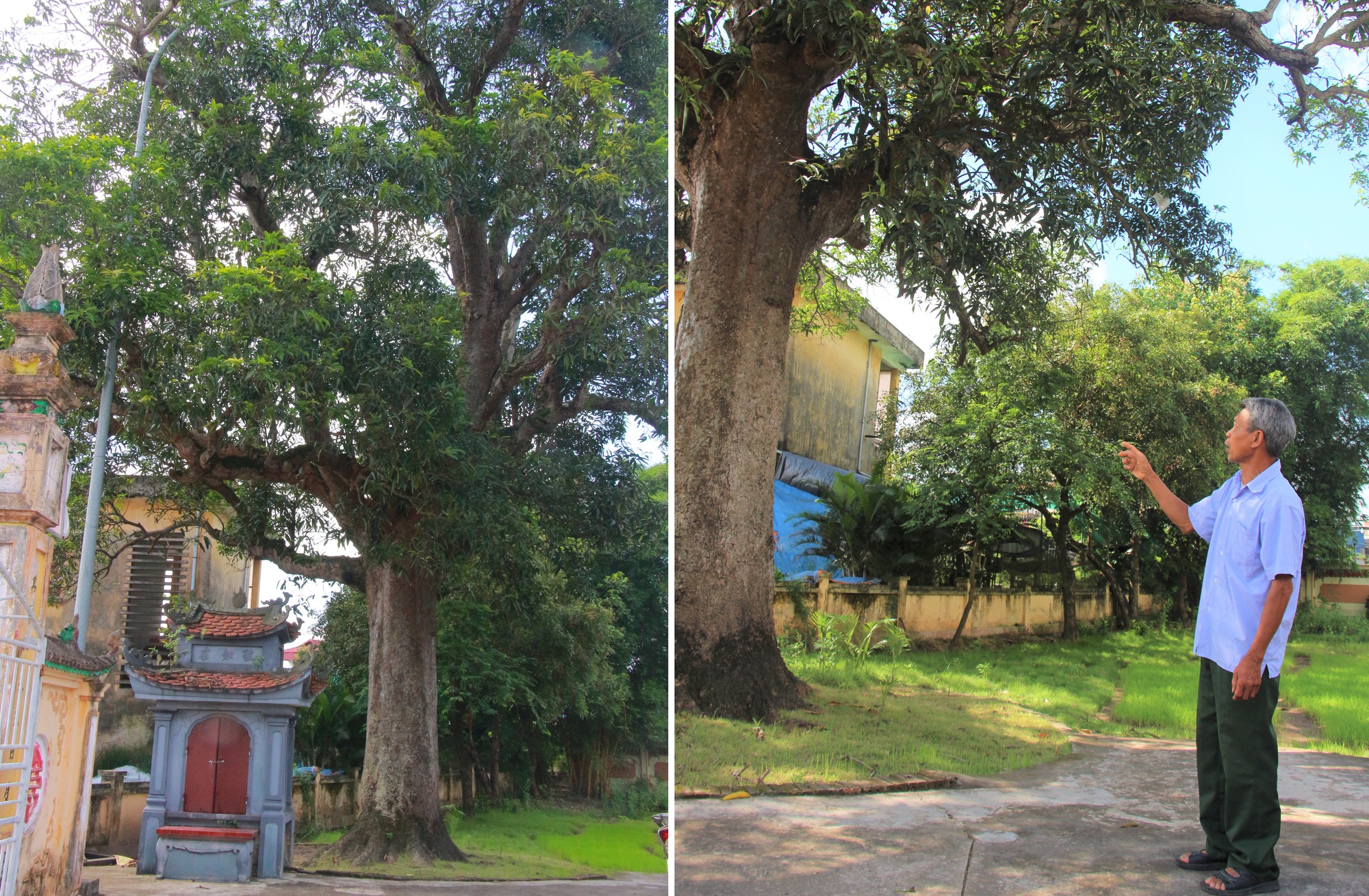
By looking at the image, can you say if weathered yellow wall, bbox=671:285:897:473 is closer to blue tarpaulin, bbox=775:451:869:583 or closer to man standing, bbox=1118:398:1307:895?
blue tarpaulin, bbox=775:451:869:583

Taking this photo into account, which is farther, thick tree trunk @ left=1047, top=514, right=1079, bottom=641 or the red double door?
thick tree trunk @ left=1047, top=514, right=1079, bottom=641

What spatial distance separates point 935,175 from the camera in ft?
15.4

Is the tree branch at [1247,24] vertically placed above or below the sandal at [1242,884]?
above

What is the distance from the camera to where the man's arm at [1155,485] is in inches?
115

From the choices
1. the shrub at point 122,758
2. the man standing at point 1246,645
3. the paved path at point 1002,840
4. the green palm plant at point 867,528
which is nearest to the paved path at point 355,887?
the shrub at point 122,758

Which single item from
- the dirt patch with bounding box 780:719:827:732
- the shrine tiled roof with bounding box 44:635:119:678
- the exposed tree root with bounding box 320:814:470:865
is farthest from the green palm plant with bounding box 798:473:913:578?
the shrine tiled roof with bounding box 44:635:119:678

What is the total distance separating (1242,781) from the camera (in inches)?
103

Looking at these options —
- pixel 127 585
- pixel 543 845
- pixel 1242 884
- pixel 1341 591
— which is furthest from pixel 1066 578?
pixel 127 585

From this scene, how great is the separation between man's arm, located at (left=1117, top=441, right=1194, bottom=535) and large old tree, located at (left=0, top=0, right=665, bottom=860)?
9.08 ft

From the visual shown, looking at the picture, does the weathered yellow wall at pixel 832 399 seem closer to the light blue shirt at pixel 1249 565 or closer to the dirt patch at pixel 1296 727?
the dirt patch at pixel 1296 727

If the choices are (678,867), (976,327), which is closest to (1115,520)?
(976,327)

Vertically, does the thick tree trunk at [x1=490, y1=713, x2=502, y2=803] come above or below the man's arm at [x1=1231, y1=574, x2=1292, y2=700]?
below

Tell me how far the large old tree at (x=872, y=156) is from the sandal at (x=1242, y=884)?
251 centimetres

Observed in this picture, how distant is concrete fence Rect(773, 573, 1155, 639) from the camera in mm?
8914
